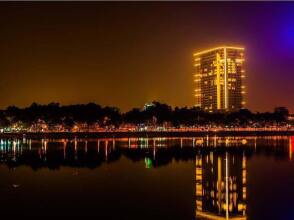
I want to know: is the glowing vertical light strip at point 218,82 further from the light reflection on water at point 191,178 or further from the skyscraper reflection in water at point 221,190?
the skyscraper reflection in water at point 221,190

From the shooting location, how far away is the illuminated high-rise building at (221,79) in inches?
6220

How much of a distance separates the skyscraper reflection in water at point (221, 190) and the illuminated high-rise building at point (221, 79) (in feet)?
404

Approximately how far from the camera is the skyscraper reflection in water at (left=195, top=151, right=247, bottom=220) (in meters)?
19.8

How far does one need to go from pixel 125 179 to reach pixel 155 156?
1484 cm

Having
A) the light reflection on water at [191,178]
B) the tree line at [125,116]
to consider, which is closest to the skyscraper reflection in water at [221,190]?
the light reflection on water at [191,178]

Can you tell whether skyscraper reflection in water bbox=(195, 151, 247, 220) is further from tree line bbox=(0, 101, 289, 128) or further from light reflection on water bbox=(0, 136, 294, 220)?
tree line bbox=(0, 101, 289, 128)

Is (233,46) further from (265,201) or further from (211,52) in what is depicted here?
(265,201)

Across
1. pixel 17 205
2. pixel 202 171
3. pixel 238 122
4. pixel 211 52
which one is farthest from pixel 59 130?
pixel 17 205

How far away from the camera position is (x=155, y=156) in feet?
147

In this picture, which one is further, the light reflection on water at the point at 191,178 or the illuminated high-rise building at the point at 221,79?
the illuminated high-rise building at the point at 221,79

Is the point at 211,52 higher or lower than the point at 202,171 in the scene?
higher

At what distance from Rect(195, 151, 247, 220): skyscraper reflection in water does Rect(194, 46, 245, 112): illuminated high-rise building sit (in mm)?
123023

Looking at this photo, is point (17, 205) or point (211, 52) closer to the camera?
point (17, 205)

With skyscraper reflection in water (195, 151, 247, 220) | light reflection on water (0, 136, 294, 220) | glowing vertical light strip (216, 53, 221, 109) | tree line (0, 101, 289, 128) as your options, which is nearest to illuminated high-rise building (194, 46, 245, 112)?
glowing vertical light strip (216, 53, 221, 109)
